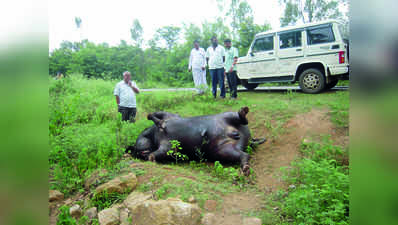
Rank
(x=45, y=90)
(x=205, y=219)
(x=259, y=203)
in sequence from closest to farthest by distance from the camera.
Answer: (x=45, y=90) < (x=205, y=219) < (x=259, y=203)

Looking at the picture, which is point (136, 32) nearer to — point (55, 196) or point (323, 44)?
point (323, 44)

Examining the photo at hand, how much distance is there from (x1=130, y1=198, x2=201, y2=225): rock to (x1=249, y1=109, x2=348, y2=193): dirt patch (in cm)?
121

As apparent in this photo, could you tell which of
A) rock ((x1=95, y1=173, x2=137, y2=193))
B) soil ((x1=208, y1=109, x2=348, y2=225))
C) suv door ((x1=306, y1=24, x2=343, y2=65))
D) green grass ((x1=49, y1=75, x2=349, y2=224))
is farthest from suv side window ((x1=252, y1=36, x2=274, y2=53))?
rock ((x1=95, y1=173, x2=137, y2=193))

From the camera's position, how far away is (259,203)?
270cm

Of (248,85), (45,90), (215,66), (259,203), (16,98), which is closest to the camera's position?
(16,98)

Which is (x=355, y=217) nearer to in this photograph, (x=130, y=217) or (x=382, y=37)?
(x=382, y=37)

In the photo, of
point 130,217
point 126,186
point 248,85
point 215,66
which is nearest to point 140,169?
point 126,186

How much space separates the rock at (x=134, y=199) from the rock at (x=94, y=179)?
63 centimetres

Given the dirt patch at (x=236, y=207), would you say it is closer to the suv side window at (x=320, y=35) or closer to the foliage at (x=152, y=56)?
the suv side window at (x=320, y=35)

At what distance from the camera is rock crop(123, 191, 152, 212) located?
261 cm

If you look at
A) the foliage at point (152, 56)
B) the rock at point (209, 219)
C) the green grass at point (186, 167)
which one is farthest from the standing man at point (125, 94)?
the foliage at point (152, 56)

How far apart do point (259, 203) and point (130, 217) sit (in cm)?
132

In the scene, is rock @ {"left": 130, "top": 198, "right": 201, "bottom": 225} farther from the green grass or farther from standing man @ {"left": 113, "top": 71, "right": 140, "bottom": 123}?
standing man @ {"left": 113, "top": 71, "right": 140, "bottom": 123}

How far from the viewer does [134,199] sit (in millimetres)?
2719
